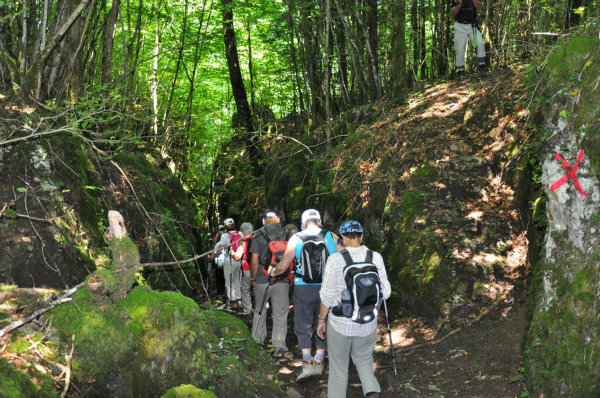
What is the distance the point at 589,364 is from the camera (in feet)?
13.4

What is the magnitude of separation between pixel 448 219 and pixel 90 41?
756 centimetres

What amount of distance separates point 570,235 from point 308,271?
3.07 meters

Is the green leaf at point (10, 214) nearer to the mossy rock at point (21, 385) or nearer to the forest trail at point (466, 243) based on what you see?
the mossy rock at point (21, 385)

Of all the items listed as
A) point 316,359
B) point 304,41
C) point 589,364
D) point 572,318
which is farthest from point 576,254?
point 304,41

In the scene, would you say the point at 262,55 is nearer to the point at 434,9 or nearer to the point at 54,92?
the point at 434,9

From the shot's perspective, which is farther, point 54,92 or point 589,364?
point 54,92

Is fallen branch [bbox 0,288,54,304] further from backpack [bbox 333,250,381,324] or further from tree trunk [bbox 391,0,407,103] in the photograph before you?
tree trunk [bbox 391,0,407,103]

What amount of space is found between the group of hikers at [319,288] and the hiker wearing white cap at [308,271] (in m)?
0.01

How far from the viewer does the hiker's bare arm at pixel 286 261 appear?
653 centimetres

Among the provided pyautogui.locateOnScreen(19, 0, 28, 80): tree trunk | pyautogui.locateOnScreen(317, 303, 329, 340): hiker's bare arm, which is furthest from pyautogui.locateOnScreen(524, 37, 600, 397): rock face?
pyautogui.locateOnScreen(19, 0, 28, 80): tree trunk

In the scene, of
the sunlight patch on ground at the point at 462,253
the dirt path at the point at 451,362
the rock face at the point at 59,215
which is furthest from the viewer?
the sunlight patch on ground at the point at 462,253

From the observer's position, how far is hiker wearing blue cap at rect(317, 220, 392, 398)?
15.5ft

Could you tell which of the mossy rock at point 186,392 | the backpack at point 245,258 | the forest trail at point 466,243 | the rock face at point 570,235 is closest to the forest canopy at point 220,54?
the forest trail at point 466,243

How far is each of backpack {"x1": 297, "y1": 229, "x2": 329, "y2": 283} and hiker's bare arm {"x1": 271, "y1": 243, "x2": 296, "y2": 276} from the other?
186 mm
